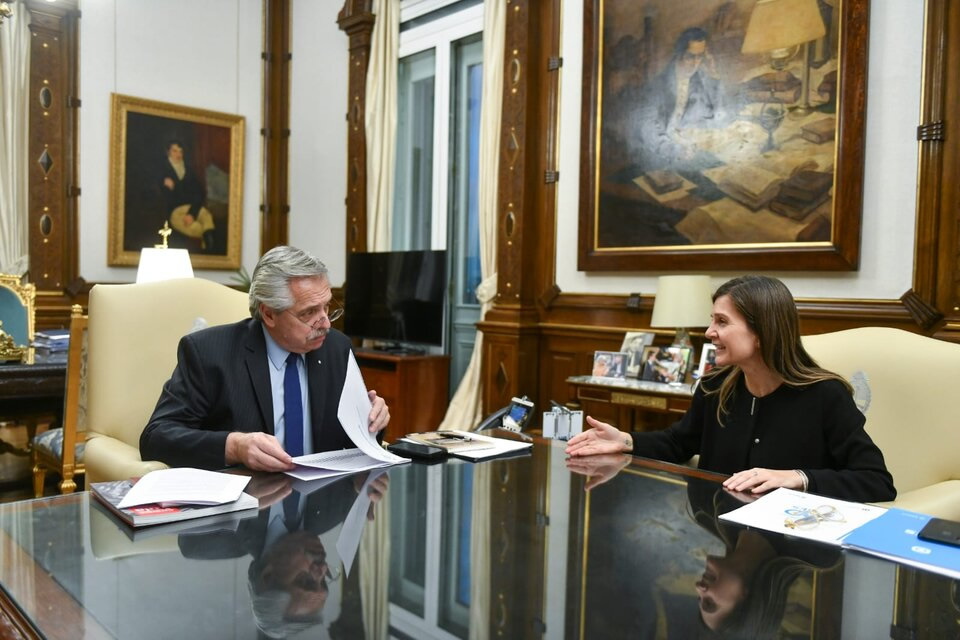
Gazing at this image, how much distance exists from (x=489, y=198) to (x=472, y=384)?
131 cm

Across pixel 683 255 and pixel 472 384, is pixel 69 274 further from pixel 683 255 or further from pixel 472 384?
pixel 683 255

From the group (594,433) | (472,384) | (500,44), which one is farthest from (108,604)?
(500,44)

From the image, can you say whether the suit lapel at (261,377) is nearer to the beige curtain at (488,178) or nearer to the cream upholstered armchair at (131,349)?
the cream upholstered armchair at (131,349)

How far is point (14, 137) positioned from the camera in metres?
6.06

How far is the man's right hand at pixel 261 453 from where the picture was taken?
183 cm

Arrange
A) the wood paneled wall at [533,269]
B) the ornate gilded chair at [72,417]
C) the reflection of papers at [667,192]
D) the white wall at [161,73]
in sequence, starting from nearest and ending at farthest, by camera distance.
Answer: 1. the ornate gilded chair at [72,417]
2. the reflection of papers at [667,192]
3. the wood paneled wall at [533,269]
4. the white wall at [161,73]

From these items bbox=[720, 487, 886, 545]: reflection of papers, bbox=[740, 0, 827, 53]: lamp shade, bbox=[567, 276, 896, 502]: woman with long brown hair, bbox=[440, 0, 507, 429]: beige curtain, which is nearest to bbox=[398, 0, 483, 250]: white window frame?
bbox=[440, 0, 507, 429]: beige curtain

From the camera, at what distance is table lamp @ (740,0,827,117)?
150 inches

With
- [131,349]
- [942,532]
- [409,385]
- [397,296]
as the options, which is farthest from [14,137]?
[942,532]

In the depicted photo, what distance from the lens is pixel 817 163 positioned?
379cm

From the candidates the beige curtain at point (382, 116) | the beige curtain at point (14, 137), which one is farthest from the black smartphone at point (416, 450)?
the beige curtain at point (14, 137)

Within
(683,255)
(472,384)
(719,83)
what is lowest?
(472,384)

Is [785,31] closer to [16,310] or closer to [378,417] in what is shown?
[378,417]

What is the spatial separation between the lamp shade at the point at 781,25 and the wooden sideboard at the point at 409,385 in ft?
9.72
